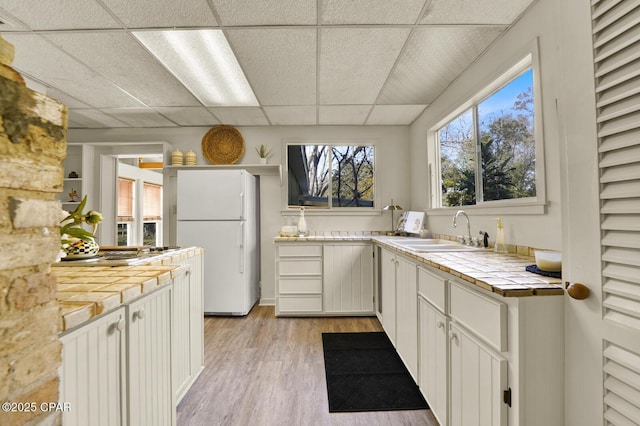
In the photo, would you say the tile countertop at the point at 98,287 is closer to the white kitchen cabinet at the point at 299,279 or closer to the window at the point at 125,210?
the white kitchen cabinet at the point at 299,279

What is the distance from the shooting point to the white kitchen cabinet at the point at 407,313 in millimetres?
1867

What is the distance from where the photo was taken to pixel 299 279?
3.28 m

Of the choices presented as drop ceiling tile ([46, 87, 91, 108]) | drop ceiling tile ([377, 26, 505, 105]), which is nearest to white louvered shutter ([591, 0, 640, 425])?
drop ceiling tile ([377, 26, 505, 105])

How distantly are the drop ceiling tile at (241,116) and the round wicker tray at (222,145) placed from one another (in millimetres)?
142

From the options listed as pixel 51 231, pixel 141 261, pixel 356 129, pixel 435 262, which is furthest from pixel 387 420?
pixel 356 129

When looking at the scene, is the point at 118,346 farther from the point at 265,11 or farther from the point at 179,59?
the point at 179,59

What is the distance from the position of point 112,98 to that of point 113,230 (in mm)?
1952

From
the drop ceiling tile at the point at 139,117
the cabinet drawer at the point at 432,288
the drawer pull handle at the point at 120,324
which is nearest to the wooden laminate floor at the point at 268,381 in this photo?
the cabinet drawer at the point at 432,288

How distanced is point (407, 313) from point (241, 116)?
9.48ft

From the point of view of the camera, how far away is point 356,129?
390 cm

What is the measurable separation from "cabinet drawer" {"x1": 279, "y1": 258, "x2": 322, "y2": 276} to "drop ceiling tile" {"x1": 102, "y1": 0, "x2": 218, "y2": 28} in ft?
7.58

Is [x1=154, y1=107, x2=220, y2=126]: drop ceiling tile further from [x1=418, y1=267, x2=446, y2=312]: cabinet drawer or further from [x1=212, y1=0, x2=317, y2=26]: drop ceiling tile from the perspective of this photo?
[x1=418, y1=267, x2=446, y2=312]: cabinet drawer

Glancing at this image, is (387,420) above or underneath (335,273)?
underneath

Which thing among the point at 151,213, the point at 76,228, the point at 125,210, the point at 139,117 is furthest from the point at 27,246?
the point at 151,213
